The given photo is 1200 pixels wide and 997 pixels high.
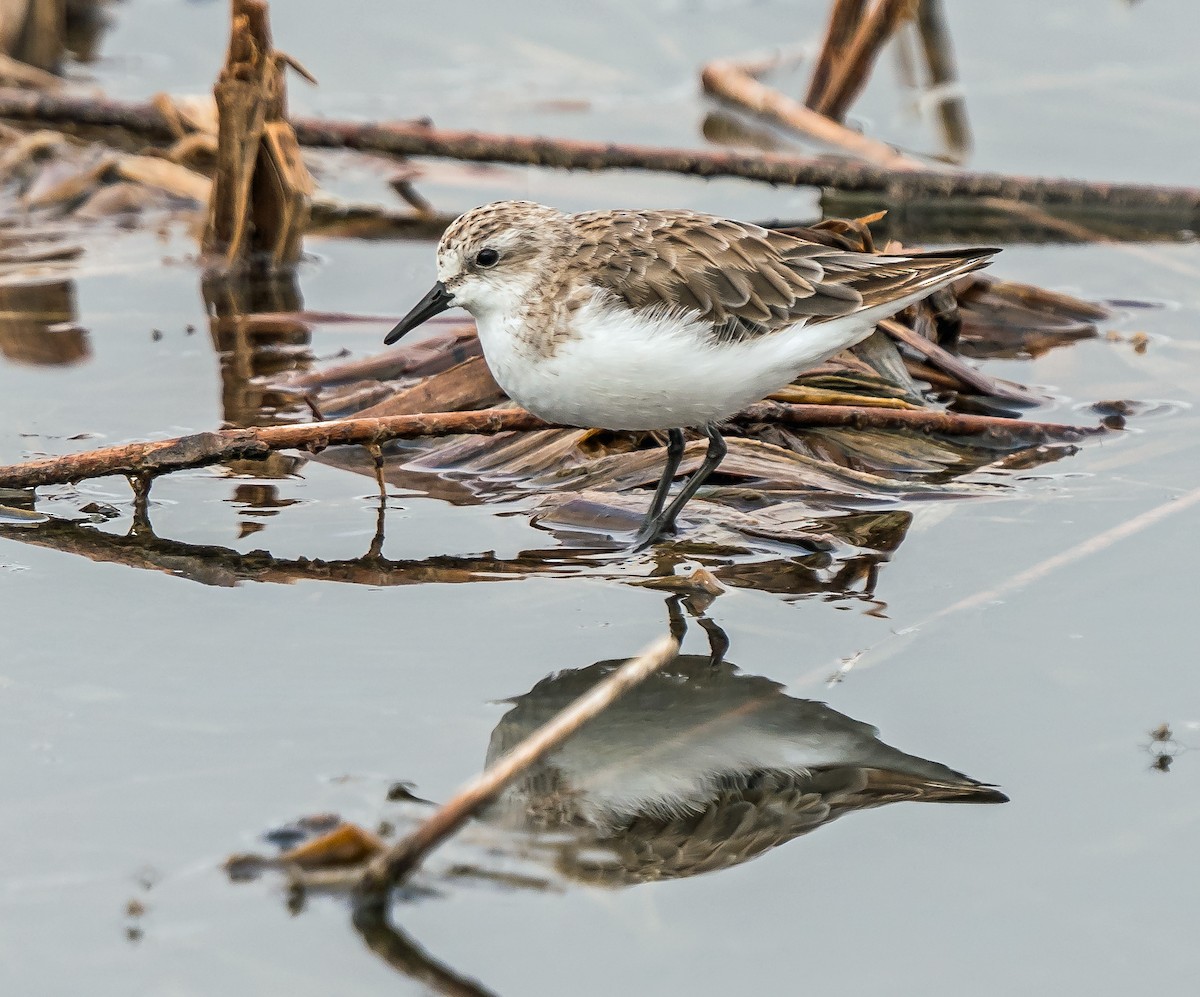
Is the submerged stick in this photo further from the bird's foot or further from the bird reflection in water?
the bird's foot

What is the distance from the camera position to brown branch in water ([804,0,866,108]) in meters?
10.1

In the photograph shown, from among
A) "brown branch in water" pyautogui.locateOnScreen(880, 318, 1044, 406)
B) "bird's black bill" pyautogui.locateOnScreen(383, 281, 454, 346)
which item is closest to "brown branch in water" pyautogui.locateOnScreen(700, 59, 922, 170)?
"brown branch in water" pyautogui.locateOnScreen(880, 318, 1044, 406)

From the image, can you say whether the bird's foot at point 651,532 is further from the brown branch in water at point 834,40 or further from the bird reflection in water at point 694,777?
the brown branch in water at point 834,40

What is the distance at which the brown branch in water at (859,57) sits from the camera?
9.93 meters

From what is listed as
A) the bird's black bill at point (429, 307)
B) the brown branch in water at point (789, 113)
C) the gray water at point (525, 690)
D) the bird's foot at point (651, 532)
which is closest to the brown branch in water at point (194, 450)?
the gray water at point (525, 690)

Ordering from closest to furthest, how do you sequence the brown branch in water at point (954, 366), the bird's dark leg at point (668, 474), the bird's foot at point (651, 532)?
the bird's foot at point (651, 532), the bird's dark leg at point (668, 474), the brown branch in water at point (954, 366)

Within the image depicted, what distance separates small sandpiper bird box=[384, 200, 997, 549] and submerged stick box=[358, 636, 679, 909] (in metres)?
1.81

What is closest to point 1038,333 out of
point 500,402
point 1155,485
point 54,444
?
point 1155,485

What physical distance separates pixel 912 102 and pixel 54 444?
7.06 m

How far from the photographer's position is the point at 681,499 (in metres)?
5.76

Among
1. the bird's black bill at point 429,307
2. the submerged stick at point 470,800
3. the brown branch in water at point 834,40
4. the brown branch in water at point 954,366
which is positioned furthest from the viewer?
the brown branch in water at point 834,40

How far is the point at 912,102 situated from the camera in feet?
37.3

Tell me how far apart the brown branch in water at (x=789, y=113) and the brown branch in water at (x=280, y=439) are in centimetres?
334

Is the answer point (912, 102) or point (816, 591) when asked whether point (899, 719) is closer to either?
point (816, 591)
